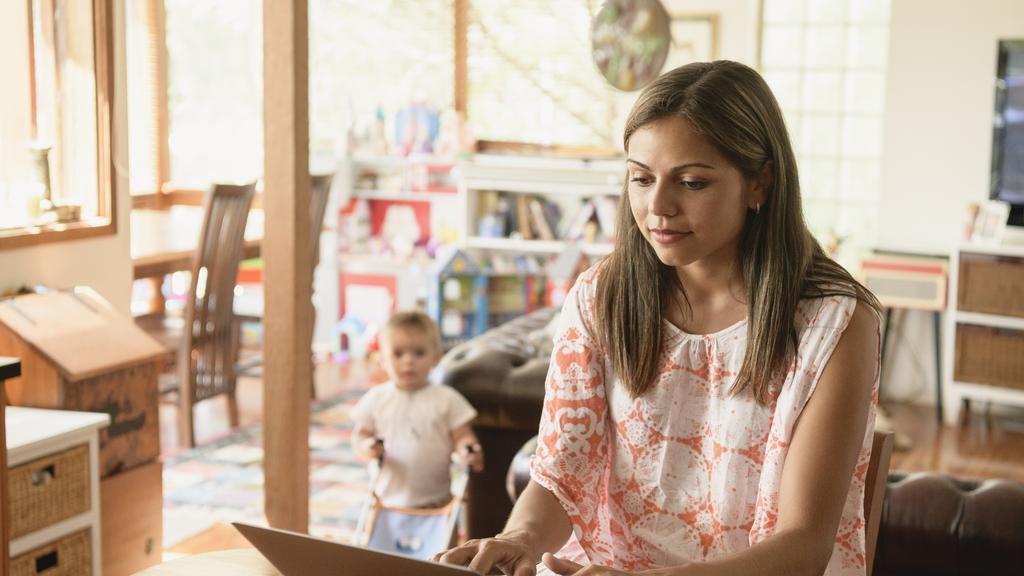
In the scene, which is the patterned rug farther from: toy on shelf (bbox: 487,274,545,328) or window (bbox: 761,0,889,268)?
window (bbox: 761,0,889,268)

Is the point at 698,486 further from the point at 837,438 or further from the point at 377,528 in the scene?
the point at 377,528

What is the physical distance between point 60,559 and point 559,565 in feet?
5.94

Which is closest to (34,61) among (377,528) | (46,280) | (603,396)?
(46,280)

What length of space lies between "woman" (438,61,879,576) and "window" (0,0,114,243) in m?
2.25

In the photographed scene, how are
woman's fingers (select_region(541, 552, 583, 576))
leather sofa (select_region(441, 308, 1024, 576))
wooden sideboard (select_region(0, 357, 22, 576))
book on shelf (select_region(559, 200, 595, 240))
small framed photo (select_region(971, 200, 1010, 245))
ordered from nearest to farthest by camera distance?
woman's fingers (select_region(541, 552, 583, 576)) → leather sofa (select_region(441, 308, 1024, 576)) → wooden sideboard (select_region(0, 357, 22, 576)) → small framed photo (select_region(971, 200, 1010, 245)) → book on shelf (select_region(559, 200, 595, 240))

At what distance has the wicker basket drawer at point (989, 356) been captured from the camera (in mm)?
5492

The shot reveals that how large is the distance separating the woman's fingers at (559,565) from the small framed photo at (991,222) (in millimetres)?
4758

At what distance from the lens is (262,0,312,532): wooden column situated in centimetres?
317

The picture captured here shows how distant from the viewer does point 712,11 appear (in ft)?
21.5

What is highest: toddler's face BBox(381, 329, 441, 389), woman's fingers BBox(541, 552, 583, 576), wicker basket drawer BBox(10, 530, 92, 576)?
woman's fingers BBox(541, 552, 583, 576)

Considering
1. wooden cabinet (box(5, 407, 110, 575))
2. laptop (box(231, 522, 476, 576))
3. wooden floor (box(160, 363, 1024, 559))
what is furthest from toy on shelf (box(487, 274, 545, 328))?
laptop (box(231, 522, 476, 576))

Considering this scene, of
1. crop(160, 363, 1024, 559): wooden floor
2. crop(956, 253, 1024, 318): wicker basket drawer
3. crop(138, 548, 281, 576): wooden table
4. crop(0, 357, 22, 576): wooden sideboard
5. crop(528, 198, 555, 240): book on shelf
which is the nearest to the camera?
crop(138, 548, 281, 576): wooden table

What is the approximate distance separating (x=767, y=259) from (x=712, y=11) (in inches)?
207

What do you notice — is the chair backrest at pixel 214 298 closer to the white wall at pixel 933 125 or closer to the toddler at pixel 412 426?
the toddler at pixel 412 426
